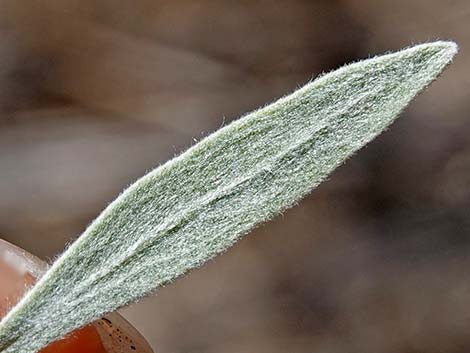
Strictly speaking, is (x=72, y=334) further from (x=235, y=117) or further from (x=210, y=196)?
(x=235, y=117)

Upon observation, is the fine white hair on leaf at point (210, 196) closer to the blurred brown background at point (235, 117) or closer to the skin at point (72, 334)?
the skin at point (72, 334)

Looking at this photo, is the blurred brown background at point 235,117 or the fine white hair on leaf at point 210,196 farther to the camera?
the blurred brown background at point 235,117

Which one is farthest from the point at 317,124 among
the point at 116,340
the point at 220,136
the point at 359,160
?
the point at 359,160

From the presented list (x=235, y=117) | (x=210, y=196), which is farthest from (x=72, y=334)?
(x=235, y=117)

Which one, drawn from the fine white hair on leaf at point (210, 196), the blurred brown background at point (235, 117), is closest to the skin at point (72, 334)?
the fine white hair on leaf at point (210, 196)

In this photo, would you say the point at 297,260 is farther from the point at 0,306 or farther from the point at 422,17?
the point at 0,306

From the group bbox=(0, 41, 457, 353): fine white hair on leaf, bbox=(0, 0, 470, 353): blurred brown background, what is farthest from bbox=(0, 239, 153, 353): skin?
bbox=(0, 0, 470, 353): blurred brown background
